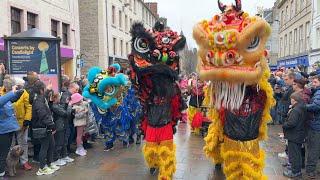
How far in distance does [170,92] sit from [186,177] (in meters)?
1.51

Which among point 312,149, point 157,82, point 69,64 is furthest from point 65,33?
point 312,149

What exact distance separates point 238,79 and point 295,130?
229 cm

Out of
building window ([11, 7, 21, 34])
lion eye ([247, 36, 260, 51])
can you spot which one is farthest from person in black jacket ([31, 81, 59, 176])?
building window ([11, 7, 21, 34])

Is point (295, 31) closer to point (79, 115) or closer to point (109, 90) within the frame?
point (109, 90)

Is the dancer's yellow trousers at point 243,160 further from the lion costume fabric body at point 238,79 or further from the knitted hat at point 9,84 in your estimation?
the knitted hat at point 9,84

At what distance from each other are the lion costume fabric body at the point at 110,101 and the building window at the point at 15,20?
8.25 meters

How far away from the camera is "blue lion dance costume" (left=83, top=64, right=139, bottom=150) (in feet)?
27.2

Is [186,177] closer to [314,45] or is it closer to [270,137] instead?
[270,137]

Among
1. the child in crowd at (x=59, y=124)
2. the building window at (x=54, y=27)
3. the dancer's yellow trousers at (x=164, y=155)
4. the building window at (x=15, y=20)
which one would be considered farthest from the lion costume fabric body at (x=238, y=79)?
the building window at (x=54, y=27)

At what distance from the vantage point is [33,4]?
16.8m

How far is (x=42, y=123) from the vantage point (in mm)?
6543

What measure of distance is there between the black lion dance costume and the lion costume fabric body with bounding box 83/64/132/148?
225 centimetres

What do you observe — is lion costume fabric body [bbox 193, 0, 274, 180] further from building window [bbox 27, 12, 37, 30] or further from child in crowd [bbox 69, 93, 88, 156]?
building window [bbox 27, 12, 37, 30]

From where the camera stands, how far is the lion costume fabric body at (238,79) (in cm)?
455
